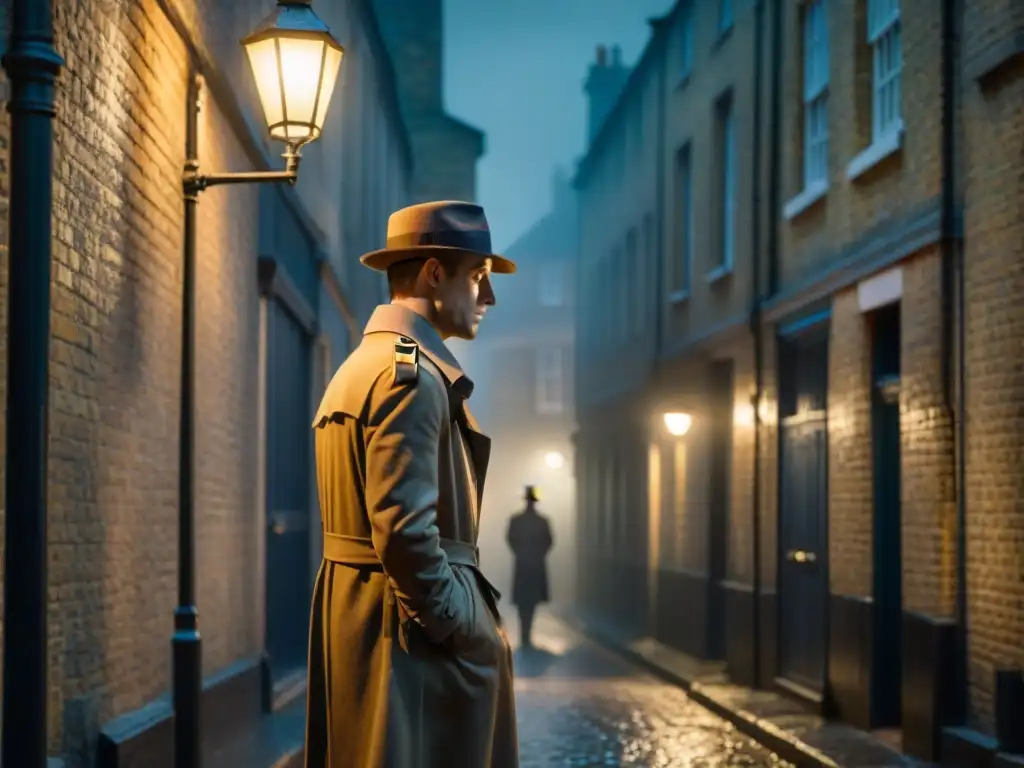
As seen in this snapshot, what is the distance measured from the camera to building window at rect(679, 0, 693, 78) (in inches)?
791

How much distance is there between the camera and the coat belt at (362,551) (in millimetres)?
4195

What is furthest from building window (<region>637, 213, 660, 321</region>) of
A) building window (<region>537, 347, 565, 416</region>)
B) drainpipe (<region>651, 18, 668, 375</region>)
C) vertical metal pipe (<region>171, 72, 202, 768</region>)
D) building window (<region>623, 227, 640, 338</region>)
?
building window (<region>537, 347, 565, 416</region>)

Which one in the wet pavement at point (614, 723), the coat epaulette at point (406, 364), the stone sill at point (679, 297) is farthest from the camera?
the stone sill at point (679, 297)

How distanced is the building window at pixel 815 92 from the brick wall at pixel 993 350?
401cm

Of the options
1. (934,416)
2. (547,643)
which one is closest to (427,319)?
(934,416)

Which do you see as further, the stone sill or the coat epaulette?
the stone sill

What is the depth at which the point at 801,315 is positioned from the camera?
13.9 m


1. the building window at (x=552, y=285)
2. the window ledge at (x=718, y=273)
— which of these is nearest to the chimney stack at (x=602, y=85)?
the building window at (x=552, y=285)

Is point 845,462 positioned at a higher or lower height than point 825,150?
lower

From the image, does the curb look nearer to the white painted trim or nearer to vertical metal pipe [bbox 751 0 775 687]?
vertical metal pipe [bbox 751 0 775 687]

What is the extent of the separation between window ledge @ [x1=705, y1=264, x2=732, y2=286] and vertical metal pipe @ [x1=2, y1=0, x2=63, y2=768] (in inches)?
499

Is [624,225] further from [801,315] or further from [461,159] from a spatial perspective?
[801,315]

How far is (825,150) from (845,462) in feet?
9.59

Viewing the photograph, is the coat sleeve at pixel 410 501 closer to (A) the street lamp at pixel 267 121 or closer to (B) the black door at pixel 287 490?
→ (A) the street lamp at pixel 267 121
